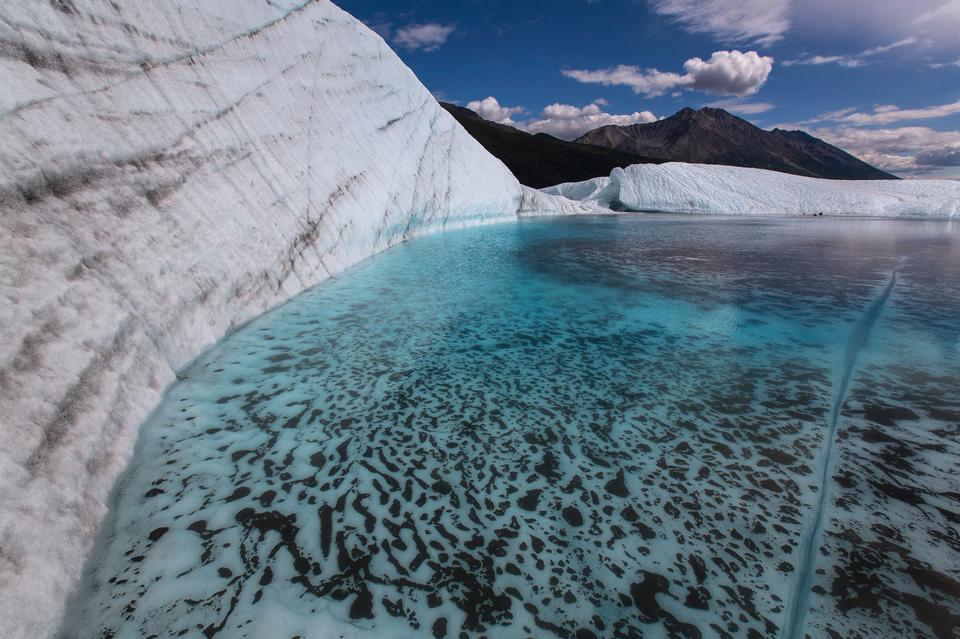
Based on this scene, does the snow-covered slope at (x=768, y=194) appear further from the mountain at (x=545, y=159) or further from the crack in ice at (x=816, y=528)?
the mountain at (x=545, y=159)

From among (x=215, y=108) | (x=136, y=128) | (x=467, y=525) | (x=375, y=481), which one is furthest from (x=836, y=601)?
(x=215, y=108)

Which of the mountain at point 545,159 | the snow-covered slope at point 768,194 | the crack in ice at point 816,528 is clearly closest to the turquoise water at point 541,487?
the crack in ice at point 816,528

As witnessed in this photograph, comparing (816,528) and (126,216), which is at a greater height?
(126,216)

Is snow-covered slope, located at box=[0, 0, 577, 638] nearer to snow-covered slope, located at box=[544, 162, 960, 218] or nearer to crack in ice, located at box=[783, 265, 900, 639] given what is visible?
crack in ice, located at box=[783, 265, 900, 639]

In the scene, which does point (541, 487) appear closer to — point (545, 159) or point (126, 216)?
point (126, 216)

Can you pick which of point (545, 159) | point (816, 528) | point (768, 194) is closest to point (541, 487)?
point (816, 528)

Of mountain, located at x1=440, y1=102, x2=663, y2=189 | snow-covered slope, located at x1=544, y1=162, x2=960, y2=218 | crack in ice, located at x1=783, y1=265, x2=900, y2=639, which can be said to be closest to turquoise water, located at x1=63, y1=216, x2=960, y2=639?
crack in ice, located at x1=783, y1=265, x2=900, y2=639

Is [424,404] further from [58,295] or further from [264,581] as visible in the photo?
[58,295]
